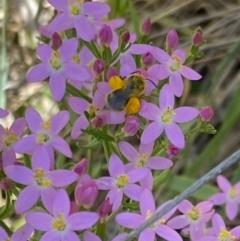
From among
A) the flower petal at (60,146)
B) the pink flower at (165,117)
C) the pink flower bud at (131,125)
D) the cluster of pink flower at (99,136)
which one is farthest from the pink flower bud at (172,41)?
the flower petal at (60,146)

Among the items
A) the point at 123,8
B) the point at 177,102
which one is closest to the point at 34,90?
the point at 177,102

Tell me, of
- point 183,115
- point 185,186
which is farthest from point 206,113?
point 185,186

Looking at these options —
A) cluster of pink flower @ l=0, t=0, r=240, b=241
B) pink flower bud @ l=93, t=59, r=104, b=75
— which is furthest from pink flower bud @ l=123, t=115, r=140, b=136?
pink flower bud @ l=93, t=59, r=104, b=75

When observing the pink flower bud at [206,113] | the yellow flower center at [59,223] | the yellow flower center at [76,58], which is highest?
the pink flower bud at [206,113]

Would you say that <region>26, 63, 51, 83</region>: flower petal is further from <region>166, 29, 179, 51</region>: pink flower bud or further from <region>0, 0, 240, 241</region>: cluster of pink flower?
<region>166, 29, 179, 51</region>: pink flower bud

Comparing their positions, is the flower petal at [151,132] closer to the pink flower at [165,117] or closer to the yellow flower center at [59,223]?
the pink flower at [165,117]

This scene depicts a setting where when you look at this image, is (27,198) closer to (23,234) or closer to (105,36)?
(23,234)

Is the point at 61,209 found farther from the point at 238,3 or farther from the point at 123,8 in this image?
the point at 238,3
